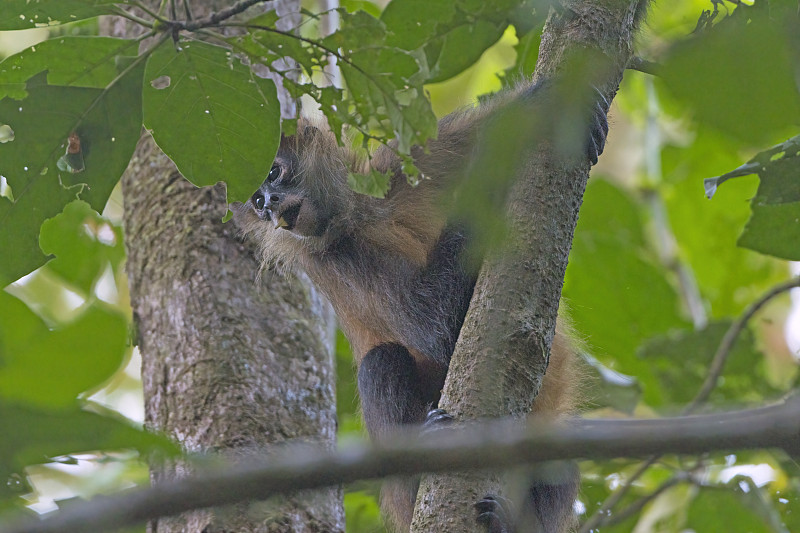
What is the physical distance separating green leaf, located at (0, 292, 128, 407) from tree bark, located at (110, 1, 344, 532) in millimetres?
2505

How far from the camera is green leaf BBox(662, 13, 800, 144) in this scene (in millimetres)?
1189

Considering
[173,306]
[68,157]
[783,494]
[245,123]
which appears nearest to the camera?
[245,123]

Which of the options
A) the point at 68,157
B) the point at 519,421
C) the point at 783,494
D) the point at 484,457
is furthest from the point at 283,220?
the point at 484,457

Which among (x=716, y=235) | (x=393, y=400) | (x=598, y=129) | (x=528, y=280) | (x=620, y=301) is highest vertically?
(x=716, y=235)

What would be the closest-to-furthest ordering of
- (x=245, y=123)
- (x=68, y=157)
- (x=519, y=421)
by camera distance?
(x=519, y=421) → (x=245, y=123) → (x=68, y=157)

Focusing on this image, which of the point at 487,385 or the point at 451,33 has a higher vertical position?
the point at 451,33

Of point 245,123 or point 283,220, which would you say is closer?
point 245,123

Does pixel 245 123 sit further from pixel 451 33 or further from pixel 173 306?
pixel 173 306

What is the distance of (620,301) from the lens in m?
5.95

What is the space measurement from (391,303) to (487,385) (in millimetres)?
2243

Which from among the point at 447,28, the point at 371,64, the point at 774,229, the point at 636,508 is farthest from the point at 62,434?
the point at 636,508

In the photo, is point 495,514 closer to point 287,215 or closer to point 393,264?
point 393,264

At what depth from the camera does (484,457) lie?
3.59 feet

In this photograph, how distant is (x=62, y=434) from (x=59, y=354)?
0.20 metres
